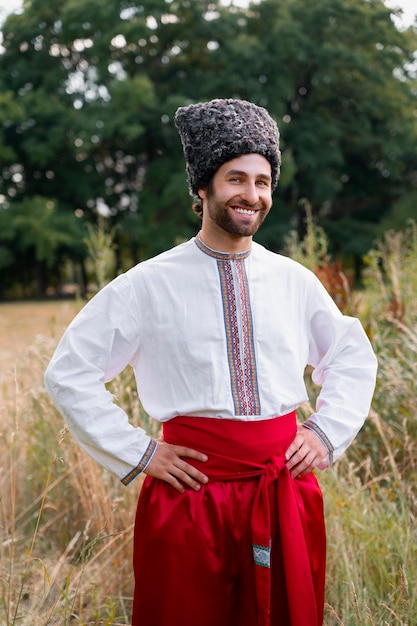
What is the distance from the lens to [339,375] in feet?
6.08

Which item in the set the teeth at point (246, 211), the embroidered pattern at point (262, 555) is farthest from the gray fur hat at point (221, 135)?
the embroidered pattern at point (262, 555)

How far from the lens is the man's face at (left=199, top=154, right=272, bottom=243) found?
1.71 meters

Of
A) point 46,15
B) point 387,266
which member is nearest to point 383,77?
point 46,15

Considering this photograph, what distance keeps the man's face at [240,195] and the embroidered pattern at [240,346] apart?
12 centimetres

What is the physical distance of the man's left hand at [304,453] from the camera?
69.8 inches

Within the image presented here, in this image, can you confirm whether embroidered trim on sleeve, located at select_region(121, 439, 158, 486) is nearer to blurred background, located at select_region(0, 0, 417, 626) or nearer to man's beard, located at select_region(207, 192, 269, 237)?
man's beard, located at select_region(207, 192, 269, 237)

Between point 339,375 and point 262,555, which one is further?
point 339,375

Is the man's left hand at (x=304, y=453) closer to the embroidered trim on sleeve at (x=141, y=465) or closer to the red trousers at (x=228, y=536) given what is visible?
the red trousers at (x=228, y=536)

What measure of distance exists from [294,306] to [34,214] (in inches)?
817

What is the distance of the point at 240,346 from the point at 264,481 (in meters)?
0.35

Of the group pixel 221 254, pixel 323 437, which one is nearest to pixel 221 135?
pixel 221 254

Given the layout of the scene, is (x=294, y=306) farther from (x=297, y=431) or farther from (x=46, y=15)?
(x=46, y=15)

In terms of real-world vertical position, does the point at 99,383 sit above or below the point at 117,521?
above

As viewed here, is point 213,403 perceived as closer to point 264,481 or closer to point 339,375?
point 264,481
